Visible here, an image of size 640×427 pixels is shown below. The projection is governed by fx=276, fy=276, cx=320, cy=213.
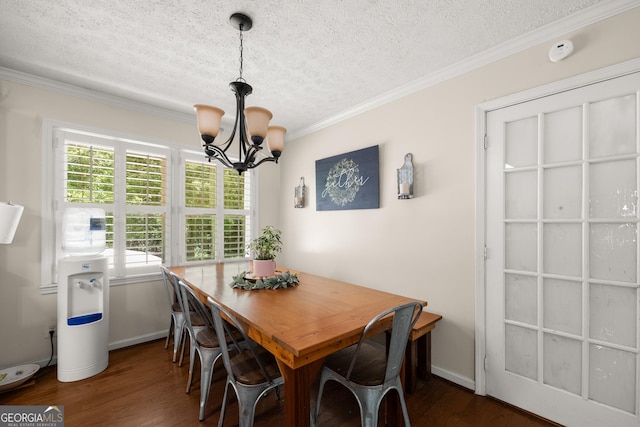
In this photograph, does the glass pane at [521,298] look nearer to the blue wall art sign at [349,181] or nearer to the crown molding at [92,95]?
the blue wall art sign at [349,181]

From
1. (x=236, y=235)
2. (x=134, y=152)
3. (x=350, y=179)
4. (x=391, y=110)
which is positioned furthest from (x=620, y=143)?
(x=134, y=152)

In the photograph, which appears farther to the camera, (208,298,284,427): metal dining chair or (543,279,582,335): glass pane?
(543,279,582,335): glass pane

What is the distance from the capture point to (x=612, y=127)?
5.28 ft

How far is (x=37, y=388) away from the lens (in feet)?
7.00

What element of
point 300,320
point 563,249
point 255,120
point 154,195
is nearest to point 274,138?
point 255,120

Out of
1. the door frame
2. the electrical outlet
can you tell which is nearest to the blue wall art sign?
the door frame

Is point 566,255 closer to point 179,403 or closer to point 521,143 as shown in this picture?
point 521,143

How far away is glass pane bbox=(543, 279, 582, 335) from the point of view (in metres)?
1.72

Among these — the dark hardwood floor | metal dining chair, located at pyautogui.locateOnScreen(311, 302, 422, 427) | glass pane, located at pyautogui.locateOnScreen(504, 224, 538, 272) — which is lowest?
the dark hardwood floor

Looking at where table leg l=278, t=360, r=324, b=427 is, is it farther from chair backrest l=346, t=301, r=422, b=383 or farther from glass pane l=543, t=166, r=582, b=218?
glass pane l=543, t=166, r=582, b=218

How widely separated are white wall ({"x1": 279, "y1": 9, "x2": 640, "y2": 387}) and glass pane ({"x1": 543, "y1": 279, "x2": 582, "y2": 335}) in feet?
1.45

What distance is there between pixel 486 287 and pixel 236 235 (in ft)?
9.53

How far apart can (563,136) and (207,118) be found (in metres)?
2.29

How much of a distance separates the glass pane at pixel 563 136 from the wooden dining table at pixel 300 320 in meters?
1.32
